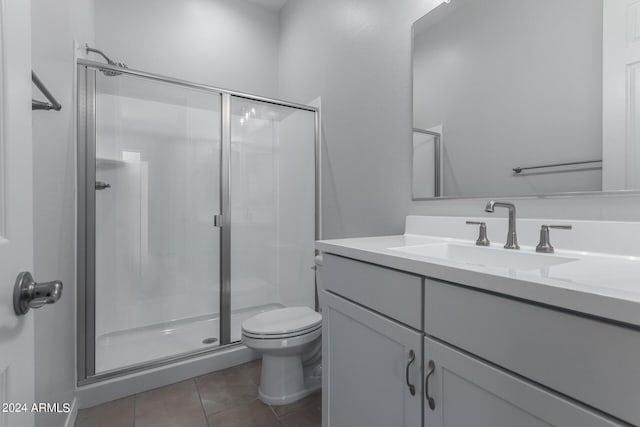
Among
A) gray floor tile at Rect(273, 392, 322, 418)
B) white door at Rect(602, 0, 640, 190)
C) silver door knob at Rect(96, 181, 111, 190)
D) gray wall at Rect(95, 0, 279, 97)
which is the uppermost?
gray wall at Rect(95, 0, 279, 97)

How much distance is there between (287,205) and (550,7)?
1923mm

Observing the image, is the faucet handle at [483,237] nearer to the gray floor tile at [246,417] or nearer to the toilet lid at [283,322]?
the toilet lid at [283,322]

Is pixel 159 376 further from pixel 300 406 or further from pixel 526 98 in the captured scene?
pixel 526 98

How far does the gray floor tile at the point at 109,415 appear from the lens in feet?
4.77

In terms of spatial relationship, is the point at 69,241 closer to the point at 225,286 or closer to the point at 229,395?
the point at 225,286

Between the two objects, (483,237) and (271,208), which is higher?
(271,208)

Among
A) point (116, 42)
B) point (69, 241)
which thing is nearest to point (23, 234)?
point (69, 241)

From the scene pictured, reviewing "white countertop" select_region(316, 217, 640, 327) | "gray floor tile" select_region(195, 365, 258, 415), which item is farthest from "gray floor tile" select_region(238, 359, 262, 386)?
"white countertop" select_region(316, 217, 640, 327)

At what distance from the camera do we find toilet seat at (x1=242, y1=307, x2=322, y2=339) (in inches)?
60.6

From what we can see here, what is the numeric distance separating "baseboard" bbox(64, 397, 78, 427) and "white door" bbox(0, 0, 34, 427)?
1120mm

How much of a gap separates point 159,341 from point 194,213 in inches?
36.9

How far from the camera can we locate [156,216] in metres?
2.33

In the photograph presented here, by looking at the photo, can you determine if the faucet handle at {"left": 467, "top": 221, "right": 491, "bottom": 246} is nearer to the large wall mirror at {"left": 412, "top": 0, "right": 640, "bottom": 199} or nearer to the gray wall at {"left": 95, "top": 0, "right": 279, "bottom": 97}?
the large wall mirror at {"left": 412, "top": 0, "right": 640, "bottom": 199}

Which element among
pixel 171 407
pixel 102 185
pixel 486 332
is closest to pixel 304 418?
pixel 171 407
